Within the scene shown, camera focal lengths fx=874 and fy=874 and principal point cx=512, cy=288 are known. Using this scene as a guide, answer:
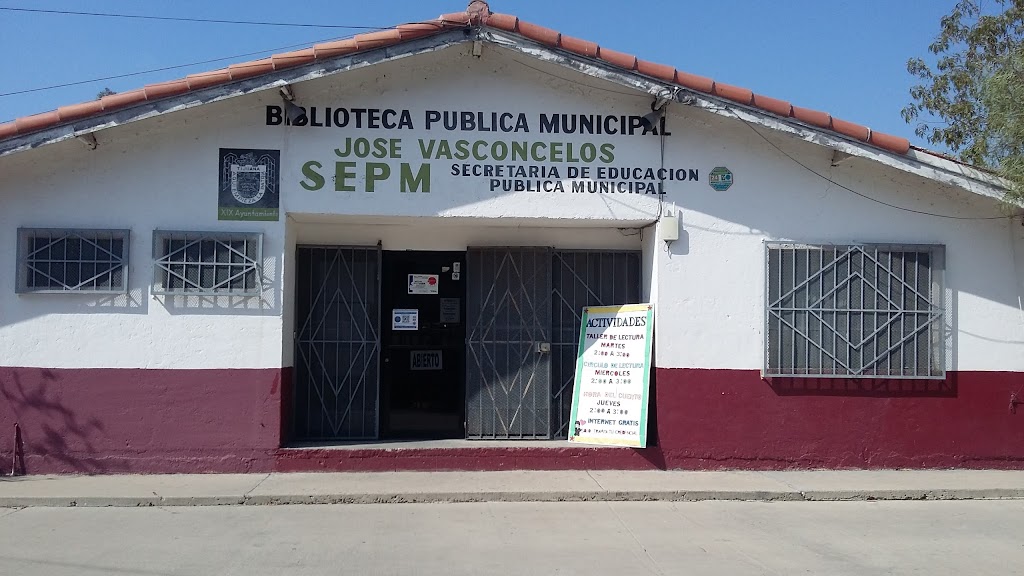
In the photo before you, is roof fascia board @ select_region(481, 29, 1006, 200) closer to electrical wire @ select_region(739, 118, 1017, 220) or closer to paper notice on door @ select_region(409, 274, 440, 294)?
electrical wire @ select_region(739, 118, 1017, 220)

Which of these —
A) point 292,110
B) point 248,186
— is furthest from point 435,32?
point 248,186

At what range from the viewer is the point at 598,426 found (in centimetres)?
986

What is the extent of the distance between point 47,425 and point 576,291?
19.8ft

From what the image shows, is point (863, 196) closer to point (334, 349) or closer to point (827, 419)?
point (827, 419)

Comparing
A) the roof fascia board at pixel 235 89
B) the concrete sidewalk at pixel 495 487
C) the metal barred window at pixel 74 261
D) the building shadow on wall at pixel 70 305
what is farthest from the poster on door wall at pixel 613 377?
the metal barred window at pixel 74 261

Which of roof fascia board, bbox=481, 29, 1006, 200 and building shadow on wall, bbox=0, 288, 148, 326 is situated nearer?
building shadow on wall, bbox=0, 288, 148, 326

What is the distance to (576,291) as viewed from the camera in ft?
34.9

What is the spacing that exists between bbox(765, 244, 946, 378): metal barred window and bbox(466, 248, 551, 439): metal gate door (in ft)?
8.57

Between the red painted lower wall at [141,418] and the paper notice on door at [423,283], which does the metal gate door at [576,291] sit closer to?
the paper notice on door at [423,283]

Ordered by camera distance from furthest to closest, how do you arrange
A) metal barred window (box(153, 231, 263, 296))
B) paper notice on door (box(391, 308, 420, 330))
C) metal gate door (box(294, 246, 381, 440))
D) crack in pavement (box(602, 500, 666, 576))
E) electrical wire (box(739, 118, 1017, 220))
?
paper notice on door (box(391, 308, 420, 330))
metal gate door (box(294, 246, 381, 440))
electrical wire (box(739, 118, 1017, 220))
metal barred window (box(153, 231, 263, 296))
crack in pavement (box(602, 500, 666, 576))

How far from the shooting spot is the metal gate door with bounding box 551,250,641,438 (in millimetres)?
10602

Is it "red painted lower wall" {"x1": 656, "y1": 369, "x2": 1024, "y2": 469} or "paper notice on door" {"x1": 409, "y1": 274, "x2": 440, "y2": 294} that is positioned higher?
"paper notice on door" {"x1": 409, "y1": 274, "x2": 440, "y2": 294}

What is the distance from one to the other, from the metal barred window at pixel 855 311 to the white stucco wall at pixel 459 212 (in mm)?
178

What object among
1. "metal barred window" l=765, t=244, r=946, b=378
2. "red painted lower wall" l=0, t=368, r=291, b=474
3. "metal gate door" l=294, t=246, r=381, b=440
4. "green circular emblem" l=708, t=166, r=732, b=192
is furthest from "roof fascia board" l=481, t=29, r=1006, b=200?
"red painted lower wall" l=0, t=368, r=291, b=474
